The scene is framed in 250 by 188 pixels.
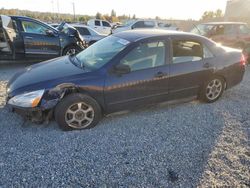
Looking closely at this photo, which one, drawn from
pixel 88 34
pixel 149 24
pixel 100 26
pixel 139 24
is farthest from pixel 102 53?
pixel 100 26

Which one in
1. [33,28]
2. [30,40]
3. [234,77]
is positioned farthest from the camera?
[33,28]

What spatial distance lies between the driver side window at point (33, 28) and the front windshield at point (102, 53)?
12.5 feet

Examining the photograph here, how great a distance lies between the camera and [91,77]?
3311 mm

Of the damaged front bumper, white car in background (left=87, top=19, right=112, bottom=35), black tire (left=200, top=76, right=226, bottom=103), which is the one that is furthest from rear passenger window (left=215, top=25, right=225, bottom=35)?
white car in background (left=87, top=19, right=112, bottom=35)

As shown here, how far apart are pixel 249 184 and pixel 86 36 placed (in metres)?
9.43

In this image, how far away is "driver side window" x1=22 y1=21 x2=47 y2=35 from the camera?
22.9ft

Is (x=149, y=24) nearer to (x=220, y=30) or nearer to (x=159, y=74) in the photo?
(x=220, y=30)

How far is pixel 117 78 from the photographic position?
3.39m

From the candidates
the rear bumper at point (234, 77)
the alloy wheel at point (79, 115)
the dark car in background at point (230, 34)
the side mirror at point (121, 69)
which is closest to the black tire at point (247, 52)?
the dark car in background at point (230, 34)

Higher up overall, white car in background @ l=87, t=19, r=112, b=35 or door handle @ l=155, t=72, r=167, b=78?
door handle @ l=155, t=72, r=167, b=78

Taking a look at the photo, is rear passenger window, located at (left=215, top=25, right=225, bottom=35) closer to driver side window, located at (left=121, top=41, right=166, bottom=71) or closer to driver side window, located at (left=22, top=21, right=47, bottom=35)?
driver side window, located at (left=121, top=41, right=166, bottom=71)

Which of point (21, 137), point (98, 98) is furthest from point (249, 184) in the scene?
point (21, 137)

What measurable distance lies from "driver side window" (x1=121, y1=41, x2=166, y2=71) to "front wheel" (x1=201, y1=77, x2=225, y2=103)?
46.3 inches

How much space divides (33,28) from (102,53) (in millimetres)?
4401
